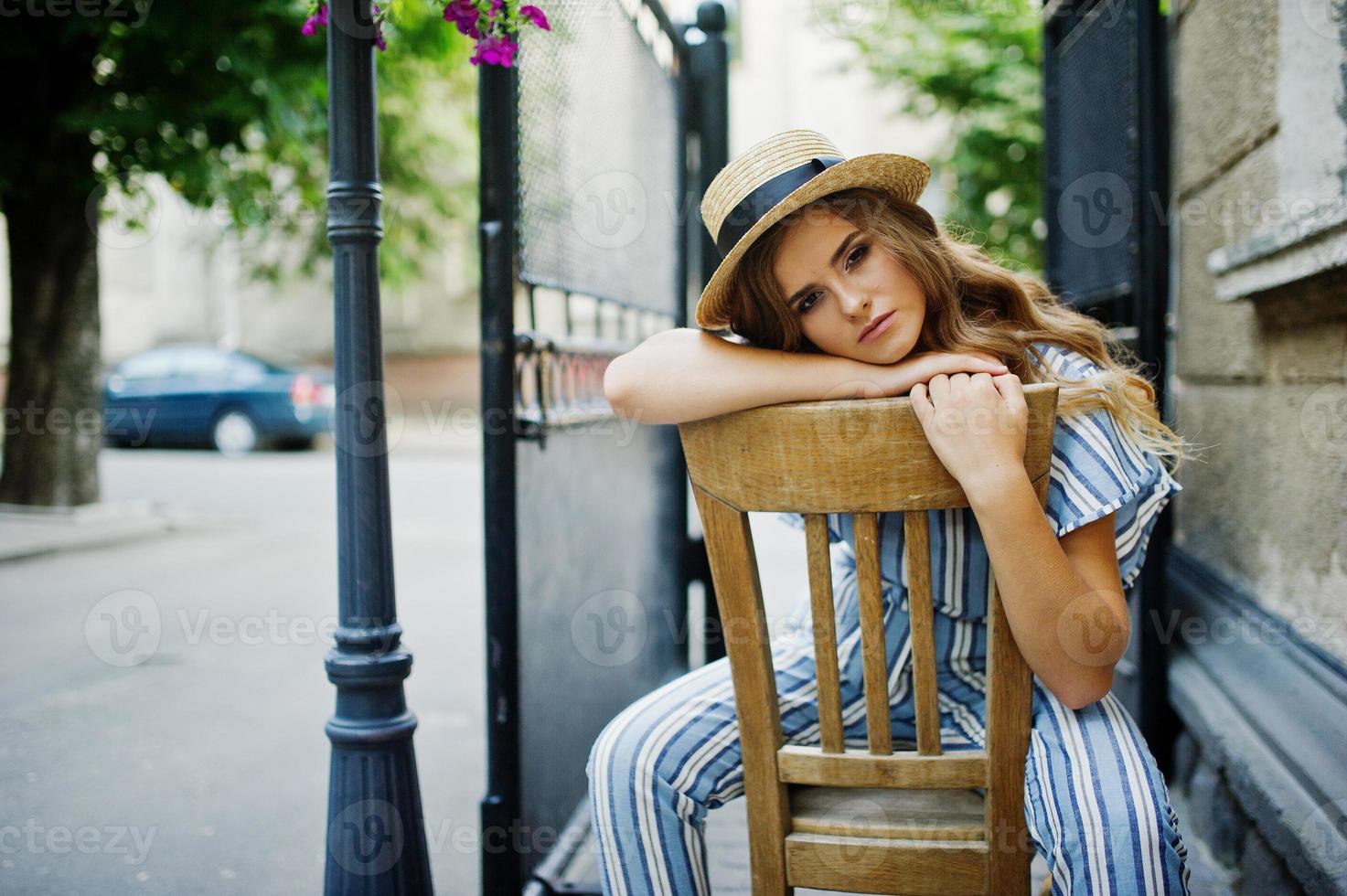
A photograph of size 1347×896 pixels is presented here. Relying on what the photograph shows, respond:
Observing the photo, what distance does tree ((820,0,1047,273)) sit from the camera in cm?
907

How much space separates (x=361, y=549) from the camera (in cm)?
196

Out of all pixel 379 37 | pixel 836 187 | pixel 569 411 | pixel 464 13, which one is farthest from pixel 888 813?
pixel 379 37

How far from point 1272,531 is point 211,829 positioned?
2821mm

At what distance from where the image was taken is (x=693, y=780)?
1.65m

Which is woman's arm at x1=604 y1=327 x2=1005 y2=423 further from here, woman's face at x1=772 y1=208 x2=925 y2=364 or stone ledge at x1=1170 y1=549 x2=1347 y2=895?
stone ledge at x1=1170 y1=549 x2=1347 y2=895

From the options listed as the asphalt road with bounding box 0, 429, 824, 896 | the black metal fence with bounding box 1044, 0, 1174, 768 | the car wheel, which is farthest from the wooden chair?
the car wheel

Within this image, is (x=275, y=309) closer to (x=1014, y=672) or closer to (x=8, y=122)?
(x=8, y=122)

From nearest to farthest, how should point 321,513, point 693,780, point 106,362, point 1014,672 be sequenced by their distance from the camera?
Answer: point 1014,672, point 693,780, point 321,513, point 106,362

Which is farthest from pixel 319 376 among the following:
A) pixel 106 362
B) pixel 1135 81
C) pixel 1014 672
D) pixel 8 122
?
pixel 1014 672

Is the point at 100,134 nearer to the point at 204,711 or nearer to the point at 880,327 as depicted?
the point at 204,711

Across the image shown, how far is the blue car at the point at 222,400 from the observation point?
14.3 meters

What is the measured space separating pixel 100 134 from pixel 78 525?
2741mm

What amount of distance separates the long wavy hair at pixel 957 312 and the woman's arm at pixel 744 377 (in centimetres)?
16

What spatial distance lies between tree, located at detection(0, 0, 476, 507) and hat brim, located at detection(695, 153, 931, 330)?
4.85 meters
